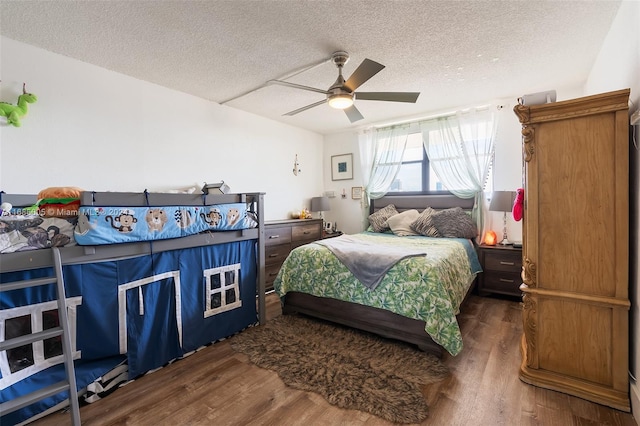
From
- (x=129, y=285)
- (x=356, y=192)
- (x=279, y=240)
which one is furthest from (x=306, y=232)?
(x=129, y=285)

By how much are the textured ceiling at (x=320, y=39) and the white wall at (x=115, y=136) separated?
19 cm

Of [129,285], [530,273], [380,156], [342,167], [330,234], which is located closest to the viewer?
[530,273]

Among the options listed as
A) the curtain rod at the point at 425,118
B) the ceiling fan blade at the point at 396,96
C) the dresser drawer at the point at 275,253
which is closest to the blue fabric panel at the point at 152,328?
the dresser drawer at the point at 275,253

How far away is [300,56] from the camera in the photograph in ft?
8.73

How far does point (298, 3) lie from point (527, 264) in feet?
7.77

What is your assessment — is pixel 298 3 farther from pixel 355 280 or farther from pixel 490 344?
pixel 490 344

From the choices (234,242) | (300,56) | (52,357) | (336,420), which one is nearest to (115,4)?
(300,56)

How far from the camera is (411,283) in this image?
2.38 m

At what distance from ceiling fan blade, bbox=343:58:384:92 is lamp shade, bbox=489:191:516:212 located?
245cm

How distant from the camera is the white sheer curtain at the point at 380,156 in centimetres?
482

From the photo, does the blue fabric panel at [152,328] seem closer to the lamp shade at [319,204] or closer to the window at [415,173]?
the lamp shade at [319,204]

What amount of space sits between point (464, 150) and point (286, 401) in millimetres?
3882

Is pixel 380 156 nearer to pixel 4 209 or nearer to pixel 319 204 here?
pixel 319 204

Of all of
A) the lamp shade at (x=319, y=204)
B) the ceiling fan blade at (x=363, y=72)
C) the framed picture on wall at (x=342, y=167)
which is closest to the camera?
the ceiling fan blade at (x=363, y=72)
